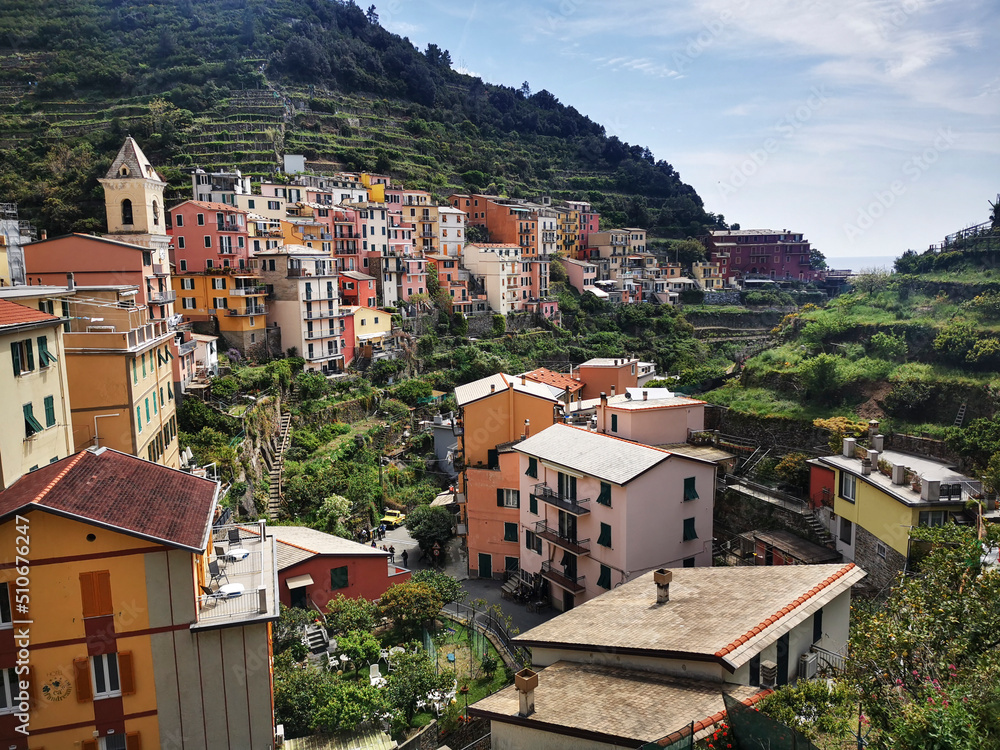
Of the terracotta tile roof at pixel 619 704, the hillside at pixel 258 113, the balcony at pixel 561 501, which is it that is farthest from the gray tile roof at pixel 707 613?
the hillside at pixel 258 113

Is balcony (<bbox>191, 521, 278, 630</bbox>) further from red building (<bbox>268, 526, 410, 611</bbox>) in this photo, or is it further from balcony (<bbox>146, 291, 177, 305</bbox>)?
balcony (<bbox>146, 291, 177, 305</bbox>)

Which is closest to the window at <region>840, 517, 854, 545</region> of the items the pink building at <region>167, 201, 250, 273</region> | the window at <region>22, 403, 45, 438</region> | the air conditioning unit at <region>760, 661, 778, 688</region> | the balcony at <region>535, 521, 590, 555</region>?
the balcony at <region>535, 521, 590, 555</region>

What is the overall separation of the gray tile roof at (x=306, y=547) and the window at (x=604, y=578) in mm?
6960

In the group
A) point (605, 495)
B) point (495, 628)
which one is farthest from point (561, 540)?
→ point (495, 628)

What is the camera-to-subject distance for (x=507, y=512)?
26.7 metres

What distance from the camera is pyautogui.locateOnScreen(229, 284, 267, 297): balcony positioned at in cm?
4041

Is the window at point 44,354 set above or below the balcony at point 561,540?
above

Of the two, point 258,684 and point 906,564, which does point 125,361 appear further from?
point 906,564

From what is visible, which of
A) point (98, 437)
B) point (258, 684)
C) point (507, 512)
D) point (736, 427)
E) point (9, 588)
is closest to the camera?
point (9, 588)

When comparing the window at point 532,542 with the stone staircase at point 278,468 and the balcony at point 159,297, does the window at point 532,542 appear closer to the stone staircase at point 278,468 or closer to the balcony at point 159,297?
the stone staircase at point 278,468

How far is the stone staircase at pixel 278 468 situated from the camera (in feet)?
102

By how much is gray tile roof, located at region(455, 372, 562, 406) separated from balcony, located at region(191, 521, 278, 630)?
13.9m

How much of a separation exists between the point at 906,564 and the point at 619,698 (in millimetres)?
11990

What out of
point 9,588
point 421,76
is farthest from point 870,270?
point 421,76
